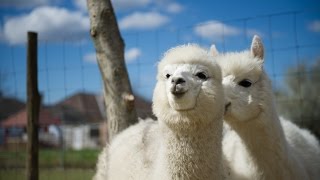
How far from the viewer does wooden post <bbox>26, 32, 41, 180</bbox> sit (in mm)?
6488

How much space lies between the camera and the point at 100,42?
609 centimetres

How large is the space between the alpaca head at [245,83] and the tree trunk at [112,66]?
1.53 m

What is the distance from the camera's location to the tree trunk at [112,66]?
5965mm

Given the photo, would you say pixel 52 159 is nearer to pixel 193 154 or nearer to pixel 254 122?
pixel 254 122

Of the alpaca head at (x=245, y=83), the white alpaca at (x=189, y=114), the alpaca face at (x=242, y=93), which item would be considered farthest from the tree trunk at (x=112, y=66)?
the white alpaca at (x=189, y=114)

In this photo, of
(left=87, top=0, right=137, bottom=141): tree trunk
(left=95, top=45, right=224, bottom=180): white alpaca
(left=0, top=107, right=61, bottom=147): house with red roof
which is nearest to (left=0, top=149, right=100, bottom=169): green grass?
(left=0, top=107, right=61, bottom=147): house with red roof

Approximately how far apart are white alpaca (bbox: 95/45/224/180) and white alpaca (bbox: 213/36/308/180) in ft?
3.19

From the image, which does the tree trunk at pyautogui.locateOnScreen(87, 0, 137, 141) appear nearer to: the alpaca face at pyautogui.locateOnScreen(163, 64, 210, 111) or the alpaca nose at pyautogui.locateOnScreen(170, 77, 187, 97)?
the alpaca face at pyautogui.locateOnScreen(163, 64, 210, 111)

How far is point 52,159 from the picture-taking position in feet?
53.4

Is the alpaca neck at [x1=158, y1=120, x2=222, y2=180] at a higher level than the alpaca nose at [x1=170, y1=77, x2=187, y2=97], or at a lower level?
lower

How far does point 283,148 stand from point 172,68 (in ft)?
5.73

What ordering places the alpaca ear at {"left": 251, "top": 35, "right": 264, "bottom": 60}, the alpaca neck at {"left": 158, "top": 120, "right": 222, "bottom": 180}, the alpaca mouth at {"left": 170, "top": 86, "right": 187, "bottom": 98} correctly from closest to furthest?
the alpaca mouth at {"left": 170, "top": 86, "right": 187, "bottom": 98} → the alpaca neck at {"left": 158, "top": 120, "right": 222, "bottom": 180} → the alpaca ear at {"left": 251, "top": 35, "right": 264, "bottom": 60}

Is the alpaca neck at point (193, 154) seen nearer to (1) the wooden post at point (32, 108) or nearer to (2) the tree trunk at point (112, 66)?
(2) the tree trunk at point (112, 66)

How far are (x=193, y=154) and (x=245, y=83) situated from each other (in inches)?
60.0
